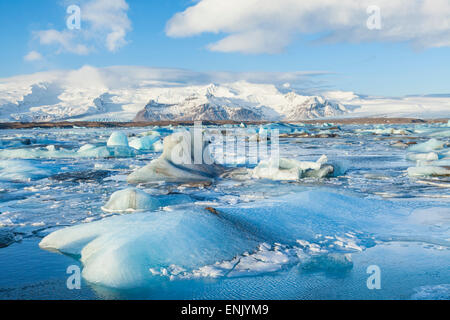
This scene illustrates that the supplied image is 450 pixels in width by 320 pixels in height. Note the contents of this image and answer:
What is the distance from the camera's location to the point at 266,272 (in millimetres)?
2803

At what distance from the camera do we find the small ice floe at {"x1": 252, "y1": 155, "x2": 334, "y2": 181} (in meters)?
7.69

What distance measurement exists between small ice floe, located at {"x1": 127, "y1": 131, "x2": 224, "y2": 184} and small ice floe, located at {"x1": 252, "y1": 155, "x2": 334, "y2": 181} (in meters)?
1.11

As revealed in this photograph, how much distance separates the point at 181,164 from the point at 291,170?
234 centimetres

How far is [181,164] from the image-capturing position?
8.23 m

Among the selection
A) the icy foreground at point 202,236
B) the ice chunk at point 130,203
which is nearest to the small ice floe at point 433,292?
the icy foreground at point 202,236

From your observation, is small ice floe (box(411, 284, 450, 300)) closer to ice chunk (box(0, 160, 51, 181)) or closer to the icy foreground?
the icy foreground

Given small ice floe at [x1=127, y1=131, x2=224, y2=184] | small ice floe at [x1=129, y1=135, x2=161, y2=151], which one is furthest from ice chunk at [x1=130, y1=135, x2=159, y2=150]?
small ice floe at [x1=127, y1=131, x2=224, y2=184]

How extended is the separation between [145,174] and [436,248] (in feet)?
18.1

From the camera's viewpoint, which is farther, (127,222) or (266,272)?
(127,222)
